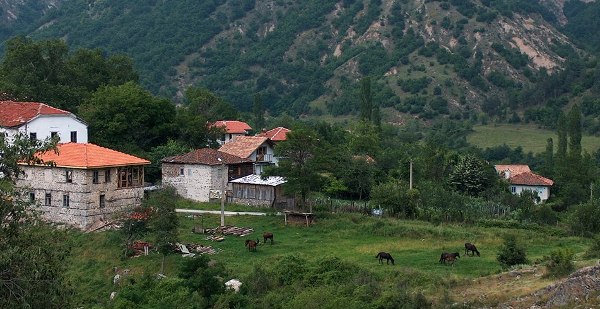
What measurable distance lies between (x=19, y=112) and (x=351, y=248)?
25.7 meters

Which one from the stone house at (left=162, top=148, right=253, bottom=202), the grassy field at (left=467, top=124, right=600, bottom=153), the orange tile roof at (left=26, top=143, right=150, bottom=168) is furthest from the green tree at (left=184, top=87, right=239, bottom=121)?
the grassy field at (left=467, top=124, right=600, bottom=153)

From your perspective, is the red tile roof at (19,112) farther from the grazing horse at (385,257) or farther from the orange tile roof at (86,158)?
the grazing horse at (385,257)

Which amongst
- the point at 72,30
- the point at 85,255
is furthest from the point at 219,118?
the point at 72,30

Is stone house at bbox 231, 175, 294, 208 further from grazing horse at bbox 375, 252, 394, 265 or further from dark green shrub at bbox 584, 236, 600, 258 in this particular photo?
dark green shrub at bbox 584, 236, 600, 258

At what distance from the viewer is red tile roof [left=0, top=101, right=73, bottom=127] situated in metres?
52.6

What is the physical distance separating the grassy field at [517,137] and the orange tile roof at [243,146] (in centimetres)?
4960

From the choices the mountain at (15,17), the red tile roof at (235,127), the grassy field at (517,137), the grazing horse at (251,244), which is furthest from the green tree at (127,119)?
the mountain at (15,17)

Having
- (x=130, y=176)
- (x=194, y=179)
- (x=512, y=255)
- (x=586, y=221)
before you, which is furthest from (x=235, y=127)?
(x=512, y=255)

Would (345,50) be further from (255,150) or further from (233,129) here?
(255,150)

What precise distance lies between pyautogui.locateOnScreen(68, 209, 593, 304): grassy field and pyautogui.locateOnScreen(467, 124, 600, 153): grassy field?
61.5 metres

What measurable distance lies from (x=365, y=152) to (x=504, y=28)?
81.0m

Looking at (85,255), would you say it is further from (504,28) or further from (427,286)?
(504,28)

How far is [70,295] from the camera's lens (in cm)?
2086

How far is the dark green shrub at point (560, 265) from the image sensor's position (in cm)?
2894
